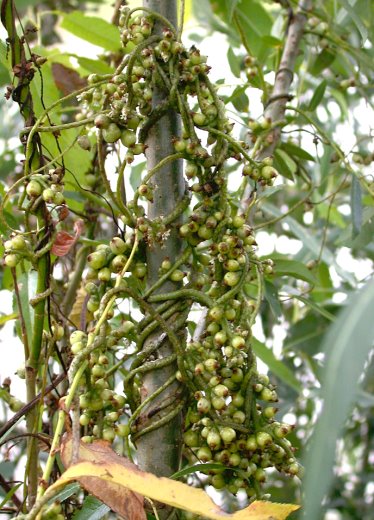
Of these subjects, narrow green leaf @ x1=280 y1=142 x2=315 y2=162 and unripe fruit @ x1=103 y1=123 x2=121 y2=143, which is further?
narrow green leaf @ x1=280 y1=142 x2=315 y2=162

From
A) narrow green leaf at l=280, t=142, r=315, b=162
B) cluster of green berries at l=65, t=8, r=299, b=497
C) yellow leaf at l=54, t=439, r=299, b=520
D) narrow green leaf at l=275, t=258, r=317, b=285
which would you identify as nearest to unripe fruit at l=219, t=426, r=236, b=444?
cluster of green berries at l=65, t=8, r=299, b=497

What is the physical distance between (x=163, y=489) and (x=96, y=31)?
0.78 metres

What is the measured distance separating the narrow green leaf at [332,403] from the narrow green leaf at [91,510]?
378 millimetres

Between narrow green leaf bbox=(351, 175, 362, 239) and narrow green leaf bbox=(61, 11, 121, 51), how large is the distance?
39 cm

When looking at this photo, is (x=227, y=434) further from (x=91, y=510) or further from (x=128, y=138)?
(x=128, y=138)

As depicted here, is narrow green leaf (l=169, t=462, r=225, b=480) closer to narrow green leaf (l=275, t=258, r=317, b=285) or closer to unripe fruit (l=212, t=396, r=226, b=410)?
unripe fruit (l=212, t=396, r=226, b=410)

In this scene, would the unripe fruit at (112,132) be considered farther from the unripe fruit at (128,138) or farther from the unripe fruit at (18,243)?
the unripe fruit at (18,243)

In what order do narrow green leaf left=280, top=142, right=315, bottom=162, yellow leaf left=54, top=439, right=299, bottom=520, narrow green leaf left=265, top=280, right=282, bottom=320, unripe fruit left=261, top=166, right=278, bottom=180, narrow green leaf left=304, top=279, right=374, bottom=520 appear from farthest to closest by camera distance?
narrow green leaf left=280, top=142, right=315, bottom=162
narrow green leaf left=265, top=280, right=282, bottom=320
unripe fruit left=261, top=166, right=278, bottom=180
yellow leaf left=54, top=439, right=299, bottom=520
narrow green leaf left=304, top=279, right=374, bottom=520

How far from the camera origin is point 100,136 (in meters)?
0.76

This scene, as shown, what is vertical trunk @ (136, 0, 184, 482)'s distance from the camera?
0.72 metres

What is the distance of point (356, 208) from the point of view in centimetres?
106

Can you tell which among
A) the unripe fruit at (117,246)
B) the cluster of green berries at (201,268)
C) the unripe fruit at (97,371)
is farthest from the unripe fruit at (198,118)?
the unripe fruit at (97,371)

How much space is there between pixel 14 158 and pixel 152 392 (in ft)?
2.78

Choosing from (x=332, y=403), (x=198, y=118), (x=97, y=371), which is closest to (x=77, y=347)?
(x=97, y=371)
